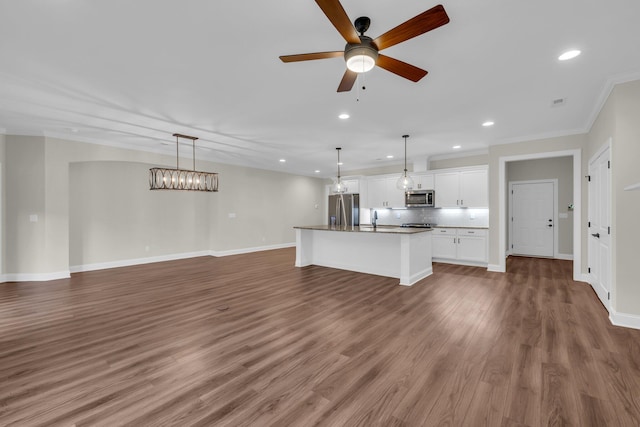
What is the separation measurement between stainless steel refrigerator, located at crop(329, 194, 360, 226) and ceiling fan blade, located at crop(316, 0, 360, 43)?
7036 millimetres

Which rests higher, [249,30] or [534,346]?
[249,30]

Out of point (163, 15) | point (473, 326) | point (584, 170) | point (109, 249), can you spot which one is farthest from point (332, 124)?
point (109, 249)

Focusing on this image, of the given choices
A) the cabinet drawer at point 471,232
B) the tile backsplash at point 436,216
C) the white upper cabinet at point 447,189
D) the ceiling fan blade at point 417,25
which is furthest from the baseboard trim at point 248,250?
the ceiling fan blade at point 417,25

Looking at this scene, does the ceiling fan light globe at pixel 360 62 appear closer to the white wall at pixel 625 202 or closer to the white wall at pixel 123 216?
the white wall at pixel 625 202

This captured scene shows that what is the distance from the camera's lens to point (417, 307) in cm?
373

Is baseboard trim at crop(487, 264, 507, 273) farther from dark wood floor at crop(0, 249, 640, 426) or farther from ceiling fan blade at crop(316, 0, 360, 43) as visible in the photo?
ceiling fan blade at crop(316, 0, 360, 43)

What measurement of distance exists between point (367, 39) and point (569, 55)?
213 cm

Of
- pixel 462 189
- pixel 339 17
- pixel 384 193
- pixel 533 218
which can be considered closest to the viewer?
pixel 339 17

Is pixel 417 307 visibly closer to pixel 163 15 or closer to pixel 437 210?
pixel 163 15

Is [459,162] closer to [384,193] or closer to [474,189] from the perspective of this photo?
[474,189]

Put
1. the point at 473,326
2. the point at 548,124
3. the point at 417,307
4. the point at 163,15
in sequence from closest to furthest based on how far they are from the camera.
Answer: the point at 163,15 → the point at 473,326 → the point at 417,307 → the point at 548,124

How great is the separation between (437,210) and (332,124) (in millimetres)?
4522

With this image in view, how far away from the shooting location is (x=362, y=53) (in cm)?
194

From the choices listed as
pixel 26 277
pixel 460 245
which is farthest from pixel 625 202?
pixel 26 277
